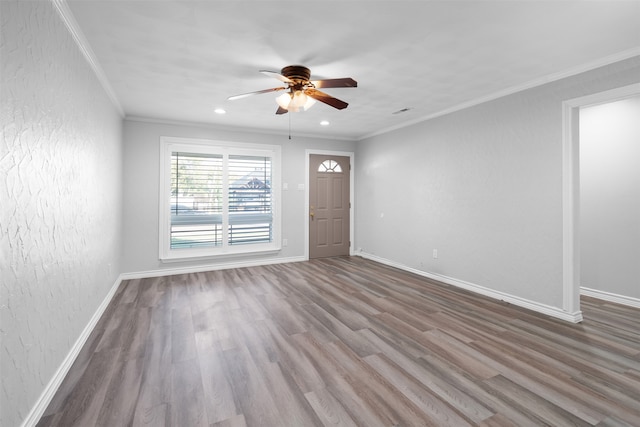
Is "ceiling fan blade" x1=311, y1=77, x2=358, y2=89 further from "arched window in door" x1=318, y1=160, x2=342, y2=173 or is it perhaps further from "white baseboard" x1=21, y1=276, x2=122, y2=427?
"arched window in door" x1=318, y1=160, x2=342, y2=173

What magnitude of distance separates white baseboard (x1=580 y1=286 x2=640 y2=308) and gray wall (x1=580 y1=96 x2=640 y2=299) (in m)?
0.04

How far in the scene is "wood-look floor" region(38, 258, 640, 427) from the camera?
172cm

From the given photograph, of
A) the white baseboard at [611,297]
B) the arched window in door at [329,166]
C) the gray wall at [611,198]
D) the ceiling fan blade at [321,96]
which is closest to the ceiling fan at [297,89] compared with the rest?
the ceiling fan blade at [321,96]

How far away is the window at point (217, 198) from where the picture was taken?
4906 millimetres

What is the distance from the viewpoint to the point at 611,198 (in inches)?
145

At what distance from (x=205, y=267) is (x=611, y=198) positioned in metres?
5.96

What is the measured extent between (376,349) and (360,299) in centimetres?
122

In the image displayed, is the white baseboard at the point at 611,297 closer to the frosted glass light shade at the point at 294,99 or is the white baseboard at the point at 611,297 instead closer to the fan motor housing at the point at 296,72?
the frosted glass light shade at the point at 294,99

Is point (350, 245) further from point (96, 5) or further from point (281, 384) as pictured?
point (96, 5)

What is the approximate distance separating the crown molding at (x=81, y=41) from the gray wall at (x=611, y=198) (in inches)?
220

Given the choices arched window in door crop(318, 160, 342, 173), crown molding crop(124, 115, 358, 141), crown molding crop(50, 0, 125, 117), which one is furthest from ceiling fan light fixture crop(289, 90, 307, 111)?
arched window in door crop(318, 160, 342, 173)

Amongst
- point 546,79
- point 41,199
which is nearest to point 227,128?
point 41,199

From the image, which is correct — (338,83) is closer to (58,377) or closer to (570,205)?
(570,205)

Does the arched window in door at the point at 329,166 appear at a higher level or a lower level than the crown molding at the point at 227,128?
lower
